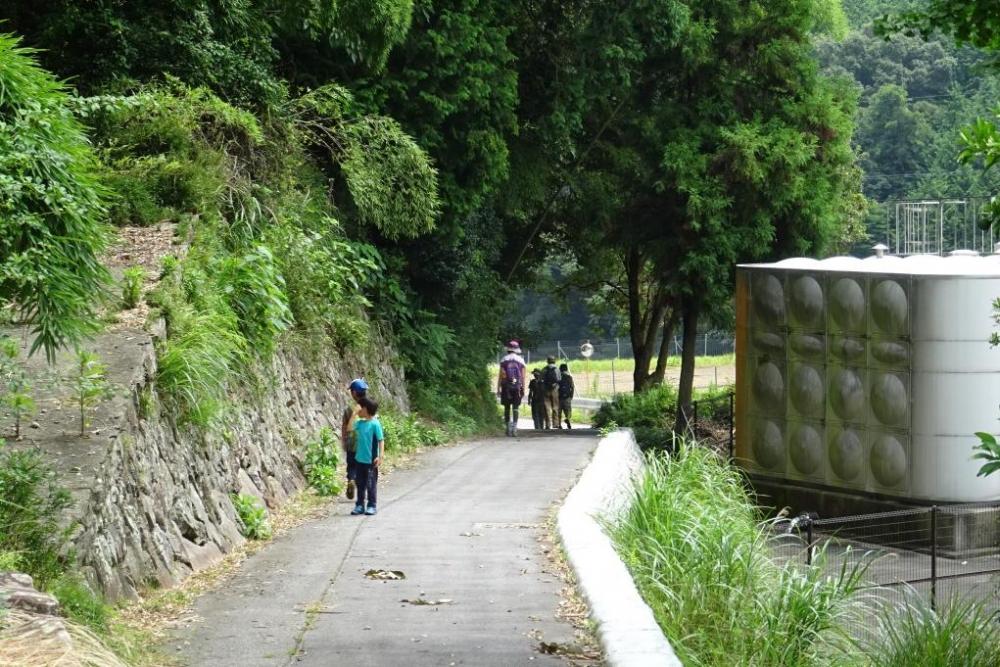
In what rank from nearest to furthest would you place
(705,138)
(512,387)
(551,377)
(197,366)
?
(197,366) → (512,387) → (705,138) → (551,377)

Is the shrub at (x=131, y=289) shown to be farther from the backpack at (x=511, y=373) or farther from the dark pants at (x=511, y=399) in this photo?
the backpack at (x=511, y=373)

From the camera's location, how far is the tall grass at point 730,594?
847 centimetres

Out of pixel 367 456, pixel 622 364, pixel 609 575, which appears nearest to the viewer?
pixel 609 575

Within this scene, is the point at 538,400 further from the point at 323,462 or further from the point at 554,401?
the point at 323,462

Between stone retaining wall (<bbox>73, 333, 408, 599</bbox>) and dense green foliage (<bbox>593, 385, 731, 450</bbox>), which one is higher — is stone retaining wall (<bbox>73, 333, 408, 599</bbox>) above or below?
above

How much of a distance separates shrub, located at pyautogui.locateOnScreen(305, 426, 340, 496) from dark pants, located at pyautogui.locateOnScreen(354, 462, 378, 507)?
4.64ft

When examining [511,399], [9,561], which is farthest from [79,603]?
[511,399]

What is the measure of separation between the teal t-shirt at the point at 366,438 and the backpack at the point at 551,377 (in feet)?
64.5

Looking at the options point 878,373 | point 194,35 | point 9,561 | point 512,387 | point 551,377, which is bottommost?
point 551,377

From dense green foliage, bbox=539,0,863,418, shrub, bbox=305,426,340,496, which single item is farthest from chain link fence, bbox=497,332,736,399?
shrub, bbox=305,426,340,496

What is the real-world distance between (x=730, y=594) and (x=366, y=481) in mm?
5429

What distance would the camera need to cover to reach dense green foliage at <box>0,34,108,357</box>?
771 cm

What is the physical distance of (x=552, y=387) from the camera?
→ 33.7 metres

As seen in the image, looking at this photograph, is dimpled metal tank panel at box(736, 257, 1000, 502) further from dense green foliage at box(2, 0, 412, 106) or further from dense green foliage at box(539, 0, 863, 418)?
dense green foliage at box(2, 0, 412, 106)
